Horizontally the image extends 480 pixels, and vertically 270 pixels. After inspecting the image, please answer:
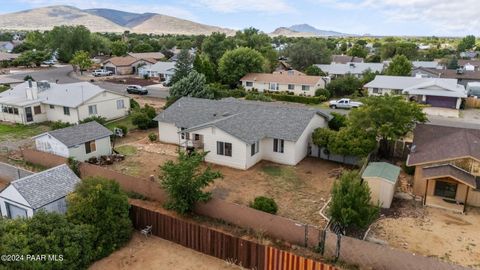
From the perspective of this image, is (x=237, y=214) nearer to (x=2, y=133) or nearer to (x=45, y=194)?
(x=45, y=194)

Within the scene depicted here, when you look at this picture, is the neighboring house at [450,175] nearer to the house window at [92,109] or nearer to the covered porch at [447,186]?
the covered porch at [447,186]

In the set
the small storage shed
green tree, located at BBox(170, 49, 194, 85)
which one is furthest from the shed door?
green tree, located at BBox(170, 49, 194, 85)

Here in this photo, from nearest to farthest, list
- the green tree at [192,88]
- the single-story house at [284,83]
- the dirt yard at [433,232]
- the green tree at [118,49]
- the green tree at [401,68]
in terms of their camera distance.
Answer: the dirt yard at [433,232]
the green tree at [192,88]
the single-story house at [284,83]
the green tree at [401,68]
the green tree at [118,49]

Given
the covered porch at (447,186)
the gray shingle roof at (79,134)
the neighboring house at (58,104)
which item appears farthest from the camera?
the neighboring house at (58,104)

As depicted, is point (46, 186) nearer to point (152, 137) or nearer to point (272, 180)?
point (272, 180)

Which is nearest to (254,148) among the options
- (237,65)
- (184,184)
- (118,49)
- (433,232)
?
(184,184)

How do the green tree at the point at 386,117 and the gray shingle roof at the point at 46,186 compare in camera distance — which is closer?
the gray shingle roof at the point at 46,186

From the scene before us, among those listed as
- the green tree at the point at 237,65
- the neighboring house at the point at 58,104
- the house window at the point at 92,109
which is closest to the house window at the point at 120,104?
the neighboring house at the point at 58,104

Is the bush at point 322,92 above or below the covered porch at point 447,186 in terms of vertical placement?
above

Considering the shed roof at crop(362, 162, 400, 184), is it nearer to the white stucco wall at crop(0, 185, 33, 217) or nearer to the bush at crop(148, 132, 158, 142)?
the white stucco wall at crop(0, 185, 33, 217)
